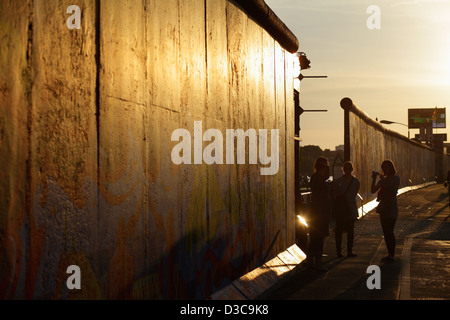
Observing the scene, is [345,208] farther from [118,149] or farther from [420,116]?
[420,116]

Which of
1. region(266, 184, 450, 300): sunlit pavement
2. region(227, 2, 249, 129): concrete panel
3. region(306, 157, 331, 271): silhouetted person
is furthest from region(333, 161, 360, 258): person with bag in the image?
region(227, 2, 249, 129): concrete panel

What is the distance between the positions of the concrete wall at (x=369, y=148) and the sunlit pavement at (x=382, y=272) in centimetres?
481

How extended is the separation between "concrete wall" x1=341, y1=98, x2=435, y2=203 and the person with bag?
8.17m

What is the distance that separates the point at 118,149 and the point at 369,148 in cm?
2287

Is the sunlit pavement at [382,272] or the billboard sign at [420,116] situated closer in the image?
the sunlit pavement at [382,272]

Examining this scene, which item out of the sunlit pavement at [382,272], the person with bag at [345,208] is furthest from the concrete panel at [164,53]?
the person with bag at [345,208]

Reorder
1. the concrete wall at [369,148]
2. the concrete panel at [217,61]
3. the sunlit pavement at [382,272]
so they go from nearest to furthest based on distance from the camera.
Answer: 1. the concrete panel at [217,61]
2. the sunlit pavement at [382,272]
3. the concrete wall at [369,148]

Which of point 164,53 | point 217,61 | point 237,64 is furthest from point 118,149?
point 237,64

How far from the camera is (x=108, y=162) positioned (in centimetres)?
489

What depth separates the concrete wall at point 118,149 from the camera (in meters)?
3.86

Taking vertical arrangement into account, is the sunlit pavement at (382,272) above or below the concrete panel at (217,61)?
below

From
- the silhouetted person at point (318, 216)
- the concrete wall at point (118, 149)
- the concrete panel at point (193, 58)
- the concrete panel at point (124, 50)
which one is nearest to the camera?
the concrete wall at point (118, 149)

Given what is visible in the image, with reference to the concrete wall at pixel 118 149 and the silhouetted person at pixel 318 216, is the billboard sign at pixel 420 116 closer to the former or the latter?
the silhouetted person at pixel 318 216
